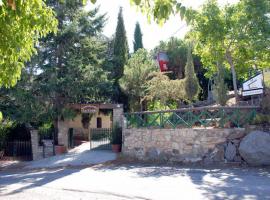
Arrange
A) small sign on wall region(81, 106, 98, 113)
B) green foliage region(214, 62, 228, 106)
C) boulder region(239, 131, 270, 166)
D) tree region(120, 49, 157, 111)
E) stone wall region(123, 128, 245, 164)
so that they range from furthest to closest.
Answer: tree region(120, 49, 157, 111) → small sign on wall region(81, 106, 98, 113) → green foliage region(214, 62, 228, 106) → stone wall region(123, 128, 245, 164) → boulder region(239, 131, 270, 166)

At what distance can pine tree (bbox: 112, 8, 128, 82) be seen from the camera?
22453 millimetres

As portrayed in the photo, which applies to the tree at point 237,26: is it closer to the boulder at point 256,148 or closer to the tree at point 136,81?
the boulder at point 256,148

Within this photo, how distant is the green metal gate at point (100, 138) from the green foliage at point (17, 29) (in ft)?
47.3

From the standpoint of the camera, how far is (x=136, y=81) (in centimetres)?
2038

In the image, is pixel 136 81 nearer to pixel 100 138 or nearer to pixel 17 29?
pixel 100 138

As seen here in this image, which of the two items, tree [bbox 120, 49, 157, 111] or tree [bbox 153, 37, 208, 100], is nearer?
tree [bbox 120, 49, 157, 111]

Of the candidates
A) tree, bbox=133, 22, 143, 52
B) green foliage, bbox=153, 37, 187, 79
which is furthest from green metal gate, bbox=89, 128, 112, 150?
tree, bbox=133, 22, 143, 52

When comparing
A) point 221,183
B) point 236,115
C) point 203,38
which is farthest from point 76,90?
point 221,183

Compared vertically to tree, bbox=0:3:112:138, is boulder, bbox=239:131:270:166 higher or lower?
lower

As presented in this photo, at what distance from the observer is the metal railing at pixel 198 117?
46.0ft

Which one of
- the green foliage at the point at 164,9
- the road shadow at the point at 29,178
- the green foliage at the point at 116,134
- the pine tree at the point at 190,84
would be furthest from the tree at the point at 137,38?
the green foliage at the point at 164,9

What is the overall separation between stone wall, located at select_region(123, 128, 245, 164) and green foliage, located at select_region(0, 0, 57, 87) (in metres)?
10.4

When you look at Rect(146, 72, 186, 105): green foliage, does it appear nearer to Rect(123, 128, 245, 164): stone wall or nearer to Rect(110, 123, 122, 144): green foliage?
Rect(110, 123, 122, 144): green foliage

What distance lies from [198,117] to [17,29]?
437 inches
